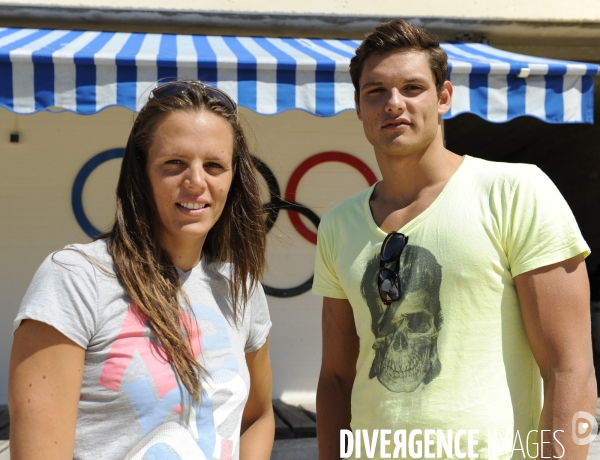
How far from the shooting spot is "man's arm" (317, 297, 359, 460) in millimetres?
1952

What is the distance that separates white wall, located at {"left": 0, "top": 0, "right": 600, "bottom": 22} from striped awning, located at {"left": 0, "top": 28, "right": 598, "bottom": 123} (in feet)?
3.32

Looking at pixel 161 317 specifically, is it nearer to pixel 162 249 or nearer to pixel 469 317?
pixel 162 249

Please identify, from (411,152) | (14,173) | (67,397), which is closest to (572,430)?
(411,152)

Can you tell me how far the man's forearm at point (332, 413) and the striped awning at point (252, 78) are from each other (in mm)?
2372

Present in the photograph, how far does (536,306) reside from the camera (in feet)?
5.20

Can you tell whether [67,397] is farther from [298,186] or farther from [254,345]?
[298,186]

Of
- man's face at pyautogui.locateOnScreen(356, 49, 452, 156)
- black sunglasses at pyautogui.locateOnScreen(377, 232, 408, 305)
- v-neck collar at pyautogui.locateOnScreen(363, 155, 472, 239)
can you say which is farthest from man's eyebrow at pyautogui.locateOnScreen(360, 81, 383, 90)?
black sunglasses at pyautogui.locateOnScreen(377, 232, 408, 305)

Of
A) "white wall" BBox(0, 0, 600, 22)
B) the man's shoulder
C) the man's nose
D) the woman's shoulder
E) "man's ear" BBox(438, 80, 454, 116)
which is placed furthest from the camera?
"white wall" BBox(0, 0, 600, 22)

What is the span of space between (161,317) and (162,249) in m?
0.22

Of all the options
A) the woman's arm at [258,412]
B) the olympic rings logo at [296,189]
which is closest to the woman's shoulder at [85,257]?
the woman's arm at [258,412]

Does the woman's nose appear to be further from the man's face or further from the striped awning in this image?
the striped awning

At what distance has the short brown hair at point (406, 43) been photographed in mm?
1848

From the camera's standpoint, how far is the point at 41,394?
1317 millimetres

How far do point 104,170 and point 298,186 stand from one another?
5.54 feet
